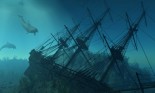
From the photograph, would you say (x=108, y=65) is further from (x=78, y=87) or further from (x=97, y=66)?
(x=78, y=87)

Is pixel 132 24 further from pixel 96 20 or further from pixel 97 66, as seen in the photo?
pixel 97 66

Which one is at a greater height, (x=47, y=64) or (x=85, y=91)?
(x=47, y=64)

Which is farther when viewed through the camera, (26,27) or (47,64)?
(26,27)

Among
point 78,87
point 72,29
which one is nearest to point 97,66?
point 78,87

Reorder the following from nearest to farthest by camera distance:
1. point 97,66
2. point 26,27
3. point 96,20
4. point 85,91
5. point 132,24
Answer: point 85,91
point 97,66
point 132,24
point 96,20
point 26,27

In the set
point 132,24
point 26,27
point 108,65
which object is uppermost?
point 26,27

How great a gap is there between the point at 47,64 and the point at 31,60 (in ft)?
39.9

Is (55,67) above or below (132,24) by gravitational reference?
below

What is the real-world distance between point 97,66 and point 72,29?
26924 mm

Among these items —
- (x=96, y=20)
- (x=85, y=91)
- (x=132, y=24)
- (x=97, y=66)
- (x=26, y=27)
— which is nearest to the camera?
(x=85, y=91)

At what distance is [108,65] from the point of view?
45.8m

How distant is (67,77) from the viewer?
136 feet

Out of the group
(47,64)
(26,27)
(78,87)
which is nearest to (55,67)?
(47,64)

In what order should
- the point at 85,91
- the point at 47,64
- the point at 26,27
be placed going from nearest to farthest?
the point at 85,91, the point at 47,64, the point at 26,27
